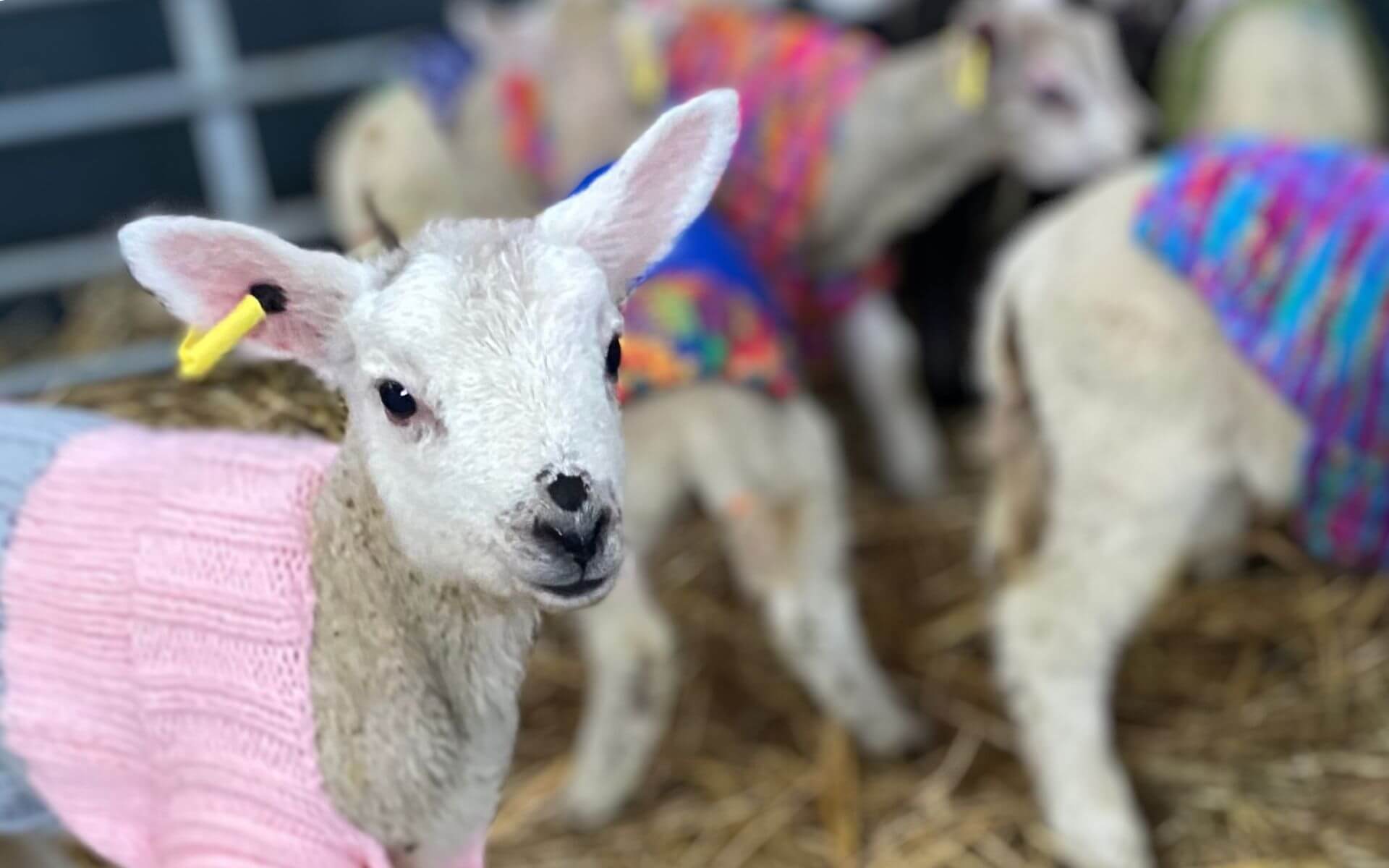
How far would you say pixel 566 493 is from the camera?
80 cm

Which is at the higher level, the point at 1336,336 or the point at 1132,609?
the point at 1336,336

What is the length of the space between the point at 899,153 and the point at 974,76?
0.22 meters

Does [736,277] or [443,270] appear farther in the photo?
[736,277]

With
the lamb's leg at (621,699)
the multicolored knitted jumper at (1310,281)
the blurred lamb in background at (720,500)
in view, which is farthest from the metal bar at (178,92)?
the multicolored knitted jumper at (1310,281)

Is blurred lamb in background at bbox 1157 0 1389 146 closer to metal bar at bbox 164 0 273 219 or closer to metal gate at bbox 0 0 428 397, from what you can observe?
metal gate at bbox 0 0 428 397

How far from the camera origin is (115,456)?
114 cm

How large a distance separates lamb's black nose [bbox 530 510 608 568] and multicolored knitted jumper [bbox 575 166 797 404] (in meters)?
0.89

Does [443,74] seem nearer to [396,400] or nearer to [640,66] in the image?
[640,66]

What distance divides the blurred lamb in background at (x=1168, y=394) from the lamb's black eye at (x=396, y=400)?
1.15 meters

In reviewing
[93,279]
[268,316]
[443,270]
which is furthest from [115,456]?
[93,279]

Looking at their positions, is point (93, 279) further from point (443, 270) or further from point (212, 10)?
point (443, 270)

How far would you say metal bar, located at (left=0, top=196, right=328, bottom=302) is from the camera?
2934mm

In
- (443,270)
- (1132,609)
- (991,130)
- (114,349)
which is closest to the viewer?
(443,270)

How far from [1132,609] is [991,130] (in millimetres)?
1300
